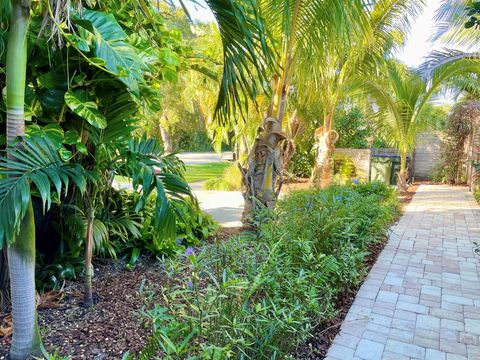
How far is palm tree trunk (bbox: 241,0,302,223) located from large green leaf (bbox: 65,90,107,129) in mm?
2489

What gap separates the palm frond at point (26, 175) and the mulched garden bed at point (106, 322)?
0.63 metres

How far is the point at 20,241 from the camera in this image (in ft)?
5.48

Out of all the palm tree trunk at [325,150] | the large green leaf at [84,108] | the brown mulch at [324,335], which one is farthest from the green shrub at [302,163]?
the large green leaf at [84,108]

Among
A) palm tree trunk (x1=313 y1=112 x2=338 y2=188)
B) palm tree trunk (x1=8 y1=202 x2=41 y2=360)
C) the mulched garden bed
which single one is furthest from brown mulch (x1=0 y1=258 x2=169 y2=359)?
palm tree trunk (x1=313 y1=112 x2=338 y2=188)

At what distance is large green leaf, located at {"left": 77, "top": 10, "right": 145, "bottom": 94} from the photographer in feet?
6.14

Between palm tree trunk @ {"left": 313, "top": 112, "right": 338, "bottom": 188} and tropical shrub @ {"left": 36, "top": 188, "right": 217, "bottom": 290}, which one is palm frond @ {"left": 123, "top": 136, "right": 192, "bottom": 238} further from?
palm tree trunk @ {"left": 313, "top": 112, "right": 338, "bottom": 188}

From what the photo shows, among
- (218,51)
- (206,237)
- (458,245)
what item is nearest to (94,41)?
(206,237)

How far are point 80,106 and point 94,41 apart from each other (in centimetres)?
38

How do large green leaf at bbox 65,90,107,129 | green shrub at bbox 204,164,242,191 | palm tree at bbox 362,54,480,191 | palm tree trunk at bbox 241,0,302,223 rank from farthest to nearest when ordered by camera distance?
1. green shrub at bbox 204,164,242,191
2. palm tree at bbox 362,54,480,191
3. palm tree trunk at bbox 241,0,302,223
4. large green leaf at bbox 65,90,107,129

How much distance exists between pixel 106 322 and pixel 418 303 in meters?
2.56

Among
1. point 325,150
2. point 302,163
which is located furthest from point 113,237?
point 302,163

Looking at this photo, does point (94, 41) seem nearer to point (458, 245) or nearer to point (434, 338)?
point (434, 338)

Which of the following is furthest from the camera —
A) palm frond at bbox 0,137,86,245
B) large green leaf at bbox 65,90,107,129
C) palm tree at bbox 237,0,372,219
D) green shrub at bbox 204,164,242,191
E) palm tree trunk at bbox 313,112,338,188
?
green shrub at bbox 204,164,242,191

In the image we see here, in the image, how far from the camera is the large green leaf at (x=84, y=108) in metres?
2.00
